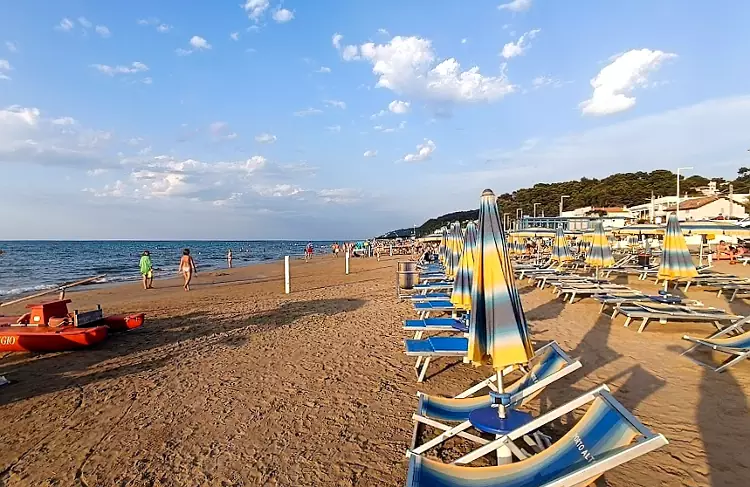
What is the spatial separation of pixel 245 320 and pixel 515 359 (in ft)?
24.4

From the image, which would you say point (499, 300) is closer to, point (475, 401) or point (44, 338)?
point (475, 401)

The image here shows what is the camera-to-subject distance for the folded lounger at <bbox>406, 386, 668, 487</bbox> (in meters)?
2.26

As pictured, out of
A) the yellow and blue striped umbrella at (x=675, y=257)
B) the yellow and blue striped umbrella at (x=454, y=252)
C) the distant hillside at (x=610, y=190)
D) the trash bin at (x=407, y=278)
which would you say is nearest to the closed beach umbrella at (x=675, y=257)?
the yellow and blue striped umbrella at (x=675, y=257)

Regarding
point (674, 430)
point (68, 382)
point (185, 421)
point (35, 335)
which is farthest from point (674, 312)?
point (35, 335)

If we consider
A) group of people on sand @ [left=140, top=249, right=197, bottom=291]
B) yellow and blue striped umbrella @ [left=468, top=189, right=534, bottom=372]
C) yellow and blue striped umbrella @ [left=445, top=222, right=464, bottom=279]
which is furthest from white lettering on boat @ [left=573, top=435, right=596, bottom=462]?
group of people on sand @ [left=140, top=249, right=197, bottom=291]

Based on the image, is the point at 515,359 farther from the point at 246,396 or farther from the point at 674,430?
the point at 246,396

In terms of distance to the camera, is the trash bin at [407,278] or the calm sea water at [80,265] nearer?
the trash bin at [407,278]

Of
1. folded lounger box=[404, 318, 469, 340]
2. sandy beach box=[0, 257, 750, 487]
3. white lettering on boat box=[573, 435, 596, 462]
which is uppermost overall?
white lettering on boat box=[573, 435, 596, 462]

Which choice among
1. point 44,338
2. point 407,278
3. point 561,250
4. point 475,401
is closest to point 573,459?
point 475,401

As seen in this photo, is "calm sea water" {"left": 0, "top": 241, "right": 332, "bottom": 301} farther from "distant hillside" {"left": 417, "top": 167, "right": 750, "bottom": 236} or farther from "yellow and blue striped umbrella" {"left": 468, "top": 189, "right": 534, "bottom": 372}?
"distant hillside" {"left": 417, "top": 167, "right": 750, "bottom": 236}

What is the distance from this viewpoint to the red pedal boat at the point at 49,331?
6723 mm

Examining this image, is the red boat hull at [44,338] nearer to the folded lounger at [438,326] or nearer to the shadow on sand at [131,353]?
the shadow on sand at [131,353]

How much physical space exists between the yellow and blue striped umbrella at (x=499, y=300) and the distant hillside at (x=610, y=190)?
58.8 meters

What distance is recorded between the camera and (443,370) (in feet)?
18.7
